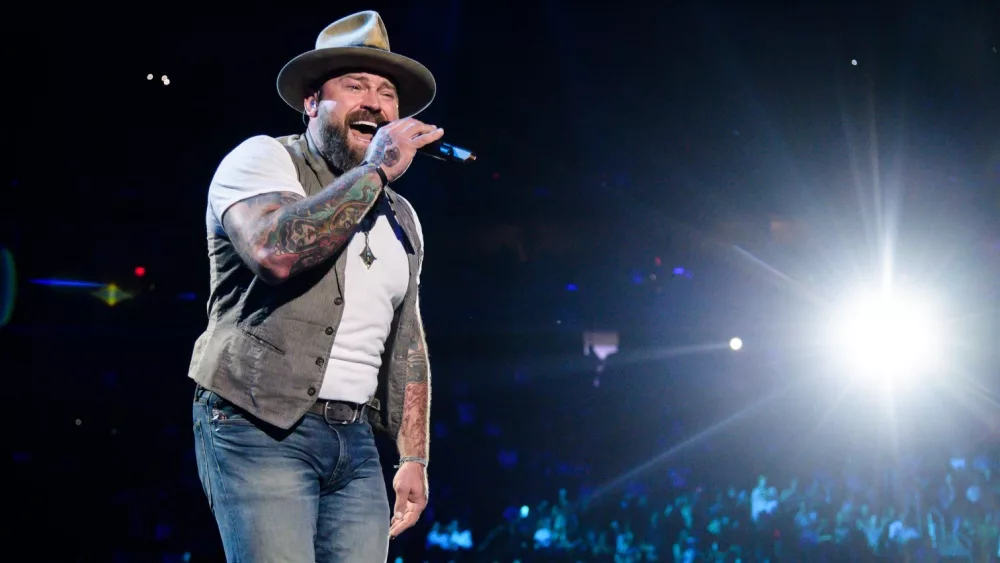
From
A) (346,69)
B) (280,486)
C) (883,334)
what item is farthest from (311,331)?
(883,334)

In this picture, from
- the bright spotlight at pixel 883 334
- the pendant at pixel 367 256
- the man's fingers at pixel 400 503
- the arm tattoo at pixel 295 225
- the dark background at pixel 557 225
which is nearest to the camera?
the arm tattoo at pixel 295 225

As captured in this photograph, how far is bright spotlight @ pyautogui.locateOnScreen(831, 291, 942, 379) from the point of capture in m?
6.99

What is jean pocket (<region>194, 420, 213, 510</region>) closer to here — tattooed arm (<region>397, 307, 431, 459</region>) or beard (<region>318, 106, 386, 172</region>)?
tattooed arm (<region>397, 307, 431, 459</region>)

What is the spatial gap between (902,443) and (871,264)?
1.56 meters

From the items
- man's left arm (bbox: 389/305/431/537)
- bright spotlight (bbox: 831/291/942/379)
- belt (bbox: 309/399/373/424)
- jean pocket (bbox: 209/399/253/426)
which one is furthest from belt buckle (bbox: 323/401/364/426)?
bright spotlight (bbox: 831/291/942/379)

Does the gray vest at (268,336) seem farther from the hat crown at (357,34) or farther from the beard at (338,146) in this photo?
the hat crown at (357,34)

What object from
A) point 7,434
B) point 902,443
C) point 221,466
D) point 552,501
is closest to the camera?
point 221,466

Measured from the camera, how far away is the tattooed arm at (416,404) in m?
2.14

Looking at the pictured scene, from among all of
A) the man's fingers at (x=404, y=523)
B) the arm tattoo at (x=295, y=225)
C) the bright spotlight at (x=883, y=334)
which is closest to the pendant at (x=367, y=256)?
the arm tattoo at (x=295, y=225)

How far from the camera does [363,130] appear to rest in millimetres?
2025

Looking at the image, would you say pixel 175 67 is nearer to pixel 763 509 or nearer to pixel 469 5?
pixel 469 5

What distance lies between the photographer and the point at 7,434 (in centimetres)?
444

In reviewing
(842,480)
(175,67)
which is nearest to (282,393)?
(175,67)

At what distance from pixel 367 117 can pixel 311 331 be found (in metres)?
0.62
